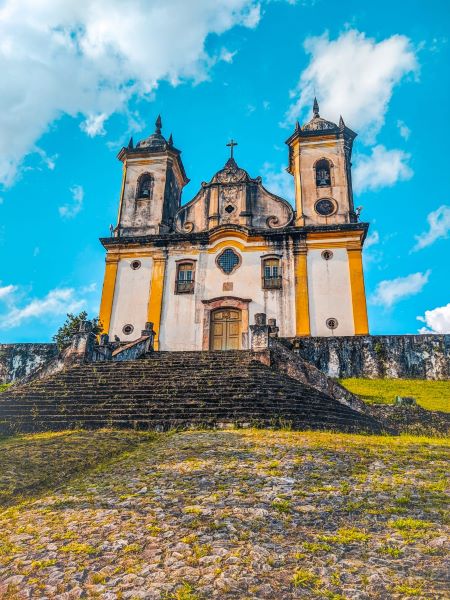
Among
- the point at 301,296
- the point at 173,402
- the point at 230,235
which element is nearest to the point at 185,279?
the point at 230,235

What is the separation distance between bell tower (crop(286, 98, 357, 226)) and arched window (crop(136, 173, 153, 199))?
6.49 metres

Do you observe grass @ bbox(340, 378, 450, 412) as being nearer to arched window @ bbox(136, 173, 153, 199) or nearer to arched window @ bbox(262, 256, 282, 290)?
arched window @ bbox(262, 256, 282, 290)

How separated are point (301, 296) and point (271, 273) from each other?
158 centimetres

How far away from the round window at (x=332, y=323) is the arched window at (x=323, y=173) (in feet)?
20.5

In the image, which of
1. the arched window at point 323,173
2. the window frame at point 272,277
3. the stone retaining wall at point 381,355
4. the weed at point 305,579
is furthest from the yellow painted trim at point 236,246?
the weed at point 305,579

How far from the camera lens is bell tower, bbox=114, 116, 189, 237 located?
68.5 feet

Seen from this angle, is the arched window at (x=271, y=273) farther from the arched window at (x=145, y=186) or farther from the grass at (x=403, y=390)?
the arched window at (x=145, y=186)

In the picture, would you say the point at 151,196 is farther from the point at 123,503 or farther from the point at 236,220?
the point at 123,503

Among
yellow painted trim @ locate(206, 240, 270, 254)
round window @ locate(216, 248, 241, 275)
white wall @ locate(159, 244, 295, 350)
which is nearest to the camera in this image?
white wall @ locate(159, 244, 295, 350)

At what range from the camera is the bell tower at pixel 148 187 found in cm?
2089

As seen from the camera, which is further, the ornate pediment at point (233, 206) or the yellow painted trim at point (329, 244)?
the ornate pediment at point (233, 206)

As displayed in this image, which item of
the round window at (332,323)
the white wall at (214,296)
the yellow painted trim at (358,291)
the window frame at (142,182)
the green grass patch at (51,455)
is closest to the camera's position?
the green grass patch at (51,455)

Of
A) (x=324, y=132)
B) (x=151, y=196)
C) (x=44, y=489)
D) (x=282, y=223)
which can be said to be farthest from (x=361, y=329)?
(x=44, y=489)

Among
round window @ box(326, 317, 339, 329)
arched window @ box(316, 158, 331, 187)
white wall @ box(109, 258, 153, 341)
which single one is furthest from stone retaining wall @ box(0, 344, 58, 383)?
arched window @ box(316, 158, 331, 187)
